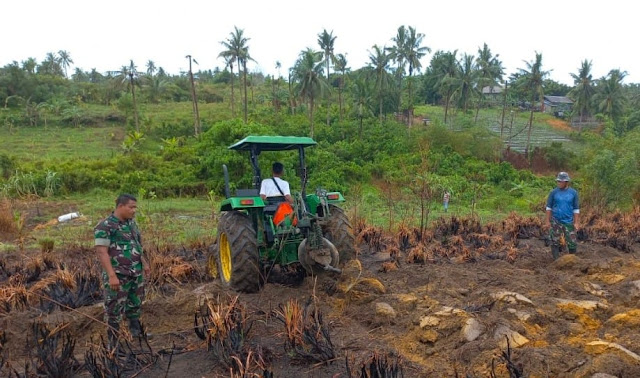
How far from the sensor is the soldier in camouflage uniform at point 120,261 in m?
4.59

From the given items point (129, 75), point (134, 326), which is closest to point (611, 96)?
point (129, 75)

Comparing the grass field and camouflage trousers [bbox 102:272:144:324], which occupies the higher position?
camouflage trousers [bbox 102:272:144:324]

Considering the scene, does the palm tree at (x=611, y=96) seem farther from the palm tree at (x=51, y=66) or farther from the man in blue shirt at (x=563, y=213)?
the palm tree at (x=51, y=66)

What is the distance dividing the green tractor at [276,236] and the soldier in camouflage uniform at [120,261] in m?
1.31

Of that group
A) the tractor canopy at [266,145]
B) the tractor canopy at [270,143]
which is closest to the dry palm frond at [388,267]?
the tractor canopy at [266,145]

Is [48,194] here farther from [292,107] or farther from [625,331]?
[292,107]

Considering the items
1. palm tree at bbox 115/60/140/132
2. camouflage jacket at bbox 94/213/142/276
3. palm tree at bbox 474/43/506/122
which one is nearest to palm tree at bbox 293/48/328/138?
palm tree at bbox 115/60/140/132

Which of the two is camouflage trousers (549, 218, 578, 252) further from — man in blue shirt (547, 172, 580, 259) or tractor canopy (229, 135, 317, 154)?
tractor canopy (229, 135, 317, 154)

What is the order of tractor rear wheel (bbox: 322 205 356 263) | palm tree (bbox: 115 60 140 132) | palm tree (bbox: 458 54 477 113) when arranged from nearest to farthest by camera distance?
tractor rear wheel (bbox: 322 205 356 263), palm tree (bbox: 115 60 140 132), palm tree (bbox: 458 54 477 113)

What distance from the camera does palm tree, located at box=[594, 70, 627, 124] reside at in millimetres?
50906

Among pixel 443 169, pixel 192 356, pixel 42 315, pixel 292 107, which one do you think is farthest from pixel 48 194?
pixel 292 107

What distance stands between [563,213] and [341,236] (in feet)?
11.8

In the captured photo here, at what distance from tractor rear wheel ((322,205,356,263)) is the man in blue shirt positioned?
331 cm

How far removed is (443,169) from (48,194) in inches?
1010
